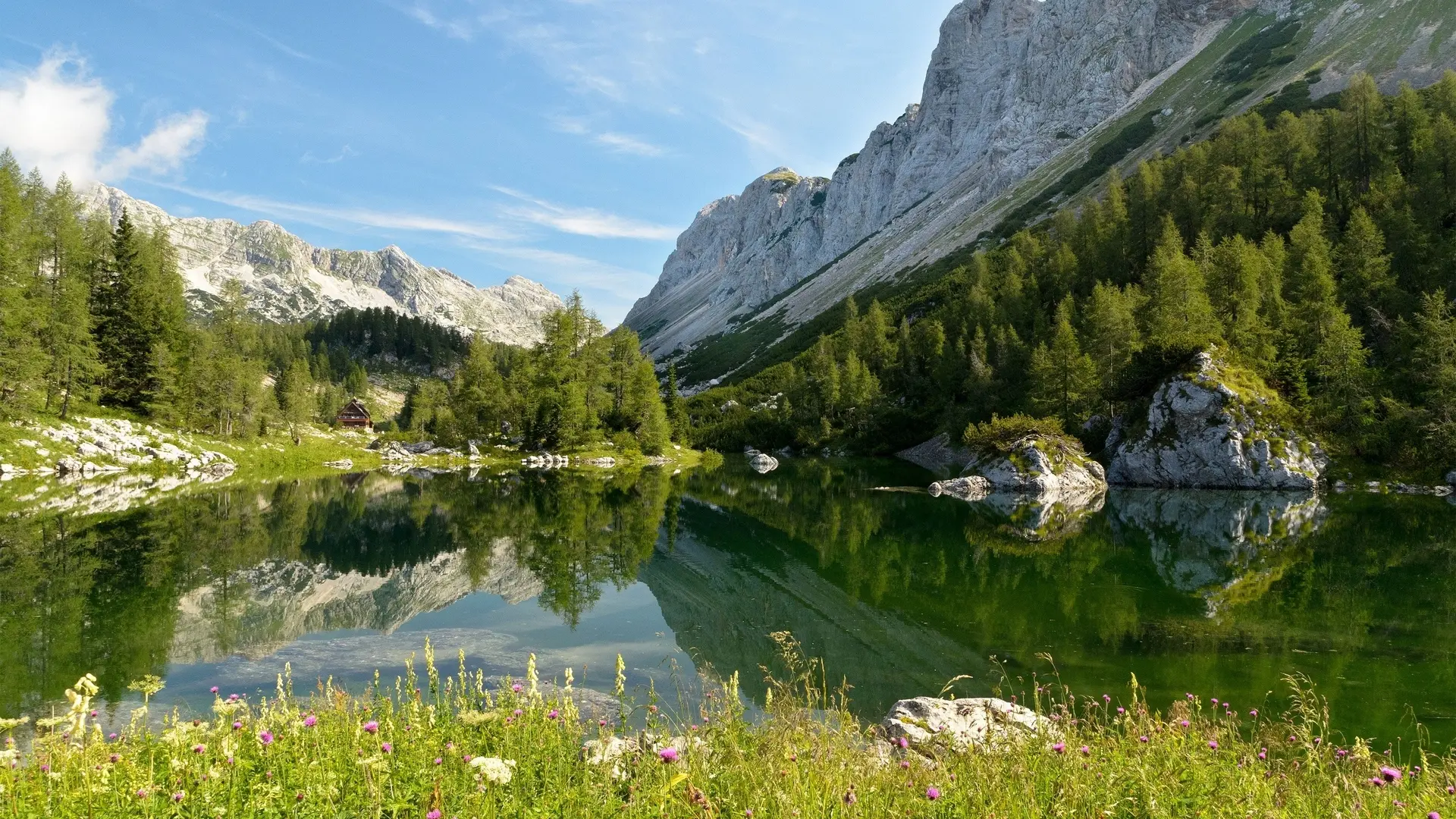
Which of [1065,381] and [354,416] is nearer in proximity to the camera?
[1065,381]

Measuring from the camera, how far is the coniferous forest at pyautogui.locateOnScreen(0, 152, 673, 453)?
4947 centimetres

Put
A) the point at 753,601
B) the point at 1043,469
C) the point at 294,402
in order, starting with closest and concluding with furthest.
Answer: the point at 753,601, the point at 1043,469, the point at 294,402

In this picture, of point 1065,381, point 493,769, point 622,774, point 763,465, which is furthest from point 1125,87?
point 493,769

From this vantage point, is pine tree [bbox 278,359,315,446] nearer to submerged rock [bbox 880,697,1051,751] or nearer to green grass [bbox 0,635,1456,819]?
green grass [bbox 0,635,1456,819]

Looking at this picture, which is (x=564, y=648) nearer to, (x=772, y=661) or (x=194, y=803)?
(x=772, y=661)

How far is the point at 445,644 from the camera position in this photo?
1659cm

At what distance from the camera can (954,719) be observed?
10.2 m

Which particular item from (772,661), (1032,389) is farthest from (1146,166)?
(772,661)

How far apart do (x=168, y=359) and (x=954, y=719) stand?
73608 millimetres

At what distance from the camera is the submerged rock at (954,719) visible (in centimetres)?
845

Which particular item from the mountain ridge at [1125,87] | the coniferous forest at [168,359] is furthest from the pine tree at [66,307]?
the mountain ridge at [1125,87]

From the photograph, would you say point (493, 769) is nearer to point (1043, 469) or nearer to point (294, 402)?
point (1043, 469)

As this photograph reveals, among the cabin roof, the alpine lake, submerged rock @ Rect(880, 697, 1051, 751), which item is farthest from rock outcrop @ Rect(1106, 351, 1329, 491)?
the cabin roof

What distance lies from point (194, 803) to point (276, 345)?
197207 millimetres
